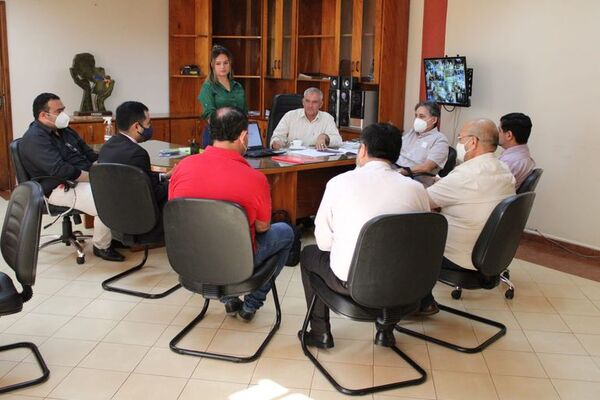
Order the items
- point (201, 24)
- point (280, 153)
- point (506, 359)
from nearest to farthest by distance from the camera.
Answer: point (506, 359) → point (280, 153) → point (201, 24)

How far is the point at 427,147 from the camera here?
4.38m

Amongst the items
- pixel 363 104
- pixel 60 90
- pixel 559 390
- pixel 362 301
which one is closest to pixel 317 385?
pixel 362 301

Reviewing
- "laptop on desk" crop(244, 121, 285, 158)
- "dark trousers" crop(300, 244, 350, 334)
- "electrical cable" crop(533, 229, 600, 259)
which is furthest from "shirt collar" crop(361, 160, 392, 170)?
"electrical cable" crop(533, 229, 600, 259)

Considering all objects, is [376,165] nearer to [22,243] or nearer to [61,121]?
[22,243]

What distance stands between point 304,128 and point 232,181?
2.45 m

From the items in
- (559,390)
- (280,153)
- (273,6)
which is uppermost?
(273,6)

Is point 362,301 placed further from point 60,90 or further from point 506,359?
point 60,90

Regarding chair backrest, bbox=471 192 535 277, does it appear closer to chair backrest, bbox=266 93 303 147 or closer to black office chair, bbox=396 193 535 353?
black office chair, bbox=396 193 535 353

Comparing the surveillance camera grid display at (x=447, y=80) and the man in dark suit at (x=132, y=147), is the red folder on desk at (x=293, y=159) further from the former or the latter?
the surveillance camera grid display at (x=447, y=80)

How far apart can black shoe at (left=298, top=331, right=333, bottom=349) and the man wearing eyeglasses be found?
174 cm

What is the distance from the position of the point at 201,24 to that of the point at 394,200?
5.52 m

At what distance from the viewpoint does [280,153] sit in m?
4.50

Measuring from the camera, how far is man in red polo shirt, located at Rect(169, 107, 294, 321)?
2629mm

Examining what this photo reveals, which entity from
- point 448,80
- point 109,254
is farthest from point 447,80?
point 109,254
